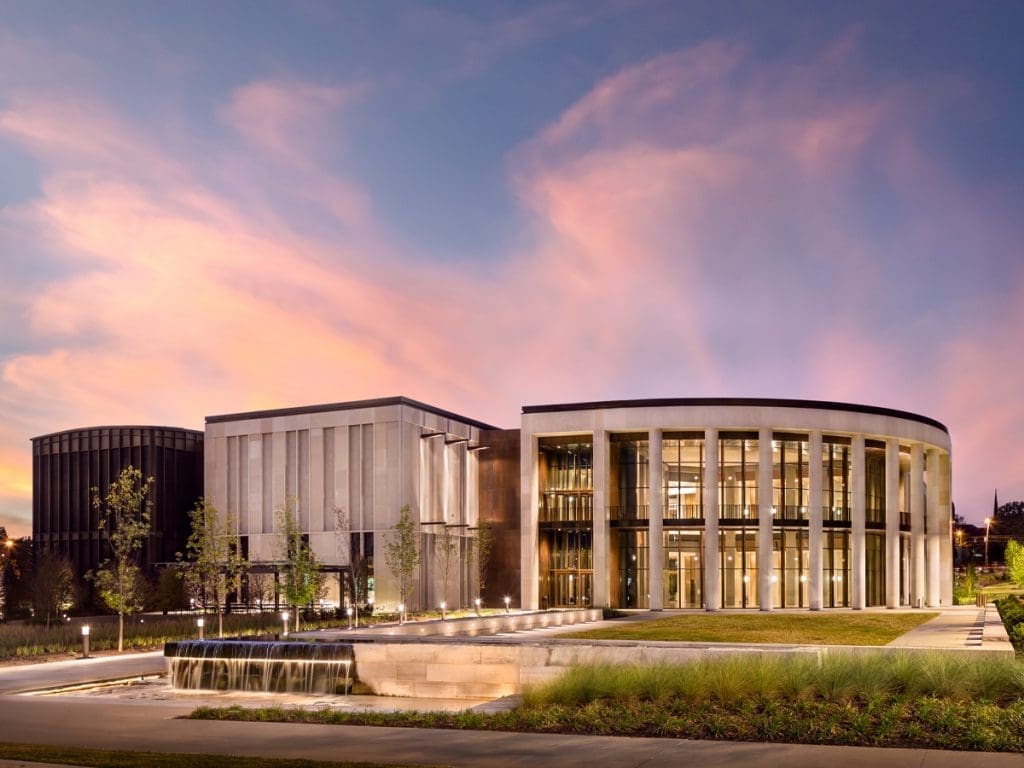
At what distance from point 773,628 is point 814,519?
61.1 feet

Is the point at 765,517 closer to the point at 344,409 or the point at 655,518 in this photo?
the point at 655,518

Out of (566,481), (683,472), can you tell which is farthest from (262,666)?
(566,481)

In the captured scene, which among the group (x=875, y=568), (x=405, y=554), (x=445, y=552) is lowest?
(x=875, y=568)

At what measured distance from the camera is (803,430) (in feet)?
194

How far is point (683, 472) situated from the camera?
60500 mm

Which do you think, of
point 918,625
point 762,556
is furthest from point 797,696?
point 762,556

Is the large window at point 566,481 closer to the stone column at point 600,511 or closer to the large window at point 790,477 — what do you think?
the stone column at point 600,511

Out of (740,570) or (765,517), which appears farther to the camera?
(740,570)

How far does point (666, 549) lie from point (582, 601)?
5.37 metres

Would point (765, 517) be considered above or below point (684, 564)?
above

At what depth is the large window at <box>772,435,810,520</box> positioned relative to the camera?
198ft

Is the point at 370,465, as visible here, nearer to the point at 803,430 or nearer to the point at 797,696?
the point at 803,430

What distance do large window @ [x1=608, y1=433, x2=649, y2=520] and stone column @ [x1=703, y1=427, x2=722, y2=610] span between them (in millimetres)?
3961

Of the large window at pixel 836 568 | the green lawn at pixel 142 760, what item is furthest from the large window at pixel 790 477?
the green lawn at pixel 142 760
